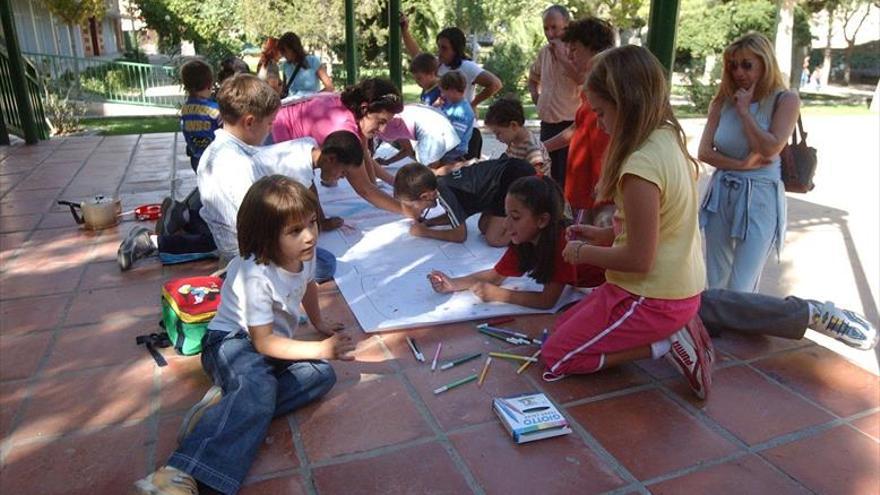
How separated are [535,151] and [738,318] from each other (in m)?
1.69

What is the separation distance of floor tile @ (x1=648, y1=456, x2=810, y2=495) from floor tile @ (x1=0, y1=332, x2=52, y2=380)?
6.95ft

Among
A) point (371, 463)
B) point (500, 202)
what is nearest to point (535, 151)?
point (500, 202)

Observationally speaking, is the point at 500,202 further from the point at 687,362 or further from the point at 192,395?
the point at 192,395

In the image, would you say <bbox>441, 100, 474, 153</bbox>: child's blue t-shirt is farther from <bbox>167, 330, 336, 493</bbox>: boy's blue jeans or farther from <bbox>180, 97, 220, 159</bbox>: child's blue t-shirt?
<bbox>167, 330, 336, 493</bbox>: boy's blue jeans

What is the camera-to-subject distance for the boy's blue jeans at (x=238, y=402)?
66.4 inches

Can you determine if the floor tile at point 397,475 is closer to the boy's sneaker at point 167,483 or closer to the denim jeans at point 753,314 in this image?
the boy's sneaker at point 167,483

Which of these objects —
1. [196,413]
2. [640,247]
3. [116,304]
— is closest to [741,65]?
[640,247]

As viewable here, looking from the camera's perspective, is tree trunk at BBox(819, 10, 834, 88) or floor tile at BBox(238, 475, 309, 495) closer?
floor tile at BBox(238, 475, 309, 495)

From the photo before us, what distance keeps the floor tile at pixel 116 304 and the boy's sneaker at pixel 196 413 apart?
3.13 ft

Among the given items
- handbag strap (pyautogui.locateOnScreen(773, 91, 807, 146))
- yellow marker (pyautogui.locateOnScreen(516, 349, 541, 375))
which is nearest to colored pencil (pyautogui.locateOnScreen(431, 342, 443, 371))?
yellow marker (pyautogui.locateOnScreen(516, 349, 541, 375))

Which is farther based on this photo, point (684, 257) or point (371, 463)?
point (684, 257)

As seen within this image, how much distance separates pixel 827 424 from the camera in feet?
6.59

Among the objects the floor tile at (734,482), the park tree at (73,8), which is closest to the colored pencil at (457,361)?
the floor tile at (734,482)

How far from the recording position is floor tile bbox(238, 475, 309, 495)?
1698 mm
